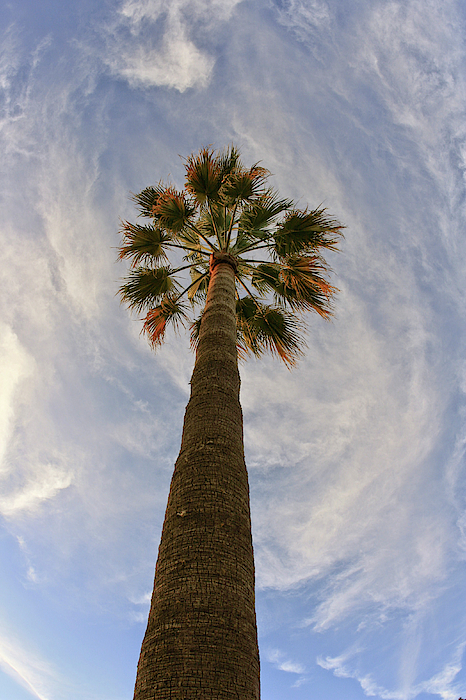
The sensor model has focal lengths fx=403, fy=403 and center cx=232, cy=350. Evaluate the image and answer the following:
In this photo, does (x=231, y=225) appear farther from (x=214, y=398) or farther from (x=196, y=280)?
(x=214, y=398)

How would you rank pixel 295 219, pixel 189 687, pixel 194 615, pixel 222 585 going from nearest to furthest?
pixel 189 687, pixel 194 615, pixel 222 585, pixel 295 219

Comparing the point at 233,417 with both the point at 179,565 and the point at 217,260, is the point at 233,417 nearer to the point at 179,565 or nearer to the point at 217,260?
Result: the point at 179,565

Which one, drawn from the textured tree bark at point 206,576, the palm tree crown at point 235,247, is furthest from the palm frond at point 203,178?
the textured tree bark at point 206,576

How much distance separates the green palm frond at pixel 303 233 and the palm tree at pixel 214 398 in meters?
0.02

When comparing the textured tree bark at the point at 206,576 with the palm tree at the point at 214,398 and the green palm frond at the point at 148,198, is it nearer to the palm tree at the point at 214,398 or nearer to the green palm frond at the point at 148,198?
the palm tree at the point at 214,398

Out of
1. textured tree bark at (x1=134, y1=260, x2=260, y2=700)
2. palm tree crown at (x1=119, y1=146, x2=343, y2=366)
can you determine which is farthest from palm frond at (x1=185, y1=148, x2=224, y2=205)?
textured tree bark at (x1=134, y1=260, x2=260, y2=700)

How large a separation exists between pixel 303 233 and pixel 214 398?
4.59 meters

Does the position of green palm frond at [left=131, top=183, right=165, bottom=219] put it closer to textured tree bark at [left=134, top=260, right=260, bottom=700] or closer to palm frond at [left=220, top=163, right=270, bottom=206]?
palm frond at [left=220, top=163, right=270, bottom=206]

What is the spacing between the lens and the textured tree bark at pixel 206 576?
204 centimetres

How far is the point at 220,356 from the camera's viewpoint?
14.0ft

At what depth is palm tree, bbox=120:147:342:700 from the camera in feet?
6.98

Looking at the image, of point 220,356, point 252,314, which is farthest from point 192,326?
point 220,356

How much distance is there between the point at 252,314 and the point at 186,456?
5.35 m

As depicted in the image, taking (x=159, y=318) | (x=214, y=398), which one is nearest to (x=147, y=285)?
(x=159, y=318)
